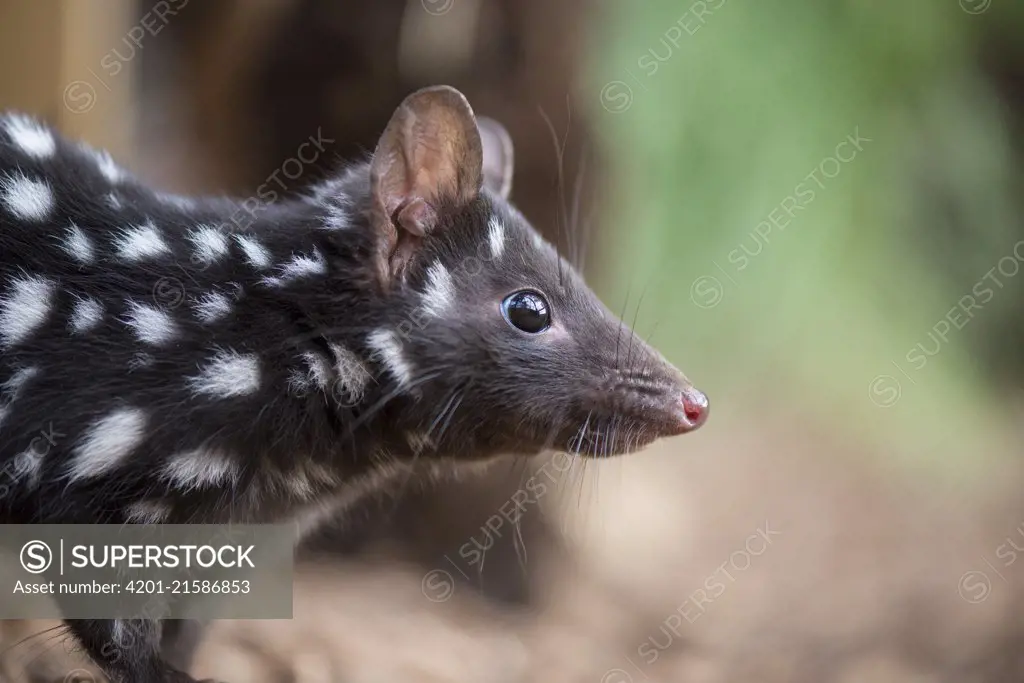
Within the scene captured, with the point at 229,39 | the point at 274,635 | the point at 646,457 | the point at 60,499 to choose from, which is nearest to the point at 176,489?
the point at 60,499

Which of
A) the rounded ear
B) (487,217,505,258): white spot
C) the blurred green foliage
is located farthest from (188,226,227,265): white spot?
the blurred green foliage

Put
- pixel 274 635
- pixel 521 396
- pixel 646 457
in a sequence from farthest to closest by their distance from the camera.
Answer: pixel 646 457
pixel 274 635
pixel 521 396

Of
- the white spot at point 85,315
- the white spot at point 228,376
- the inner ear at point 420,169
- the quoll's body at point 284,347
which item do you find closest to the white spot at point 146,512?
the quoll's body at point 284,347

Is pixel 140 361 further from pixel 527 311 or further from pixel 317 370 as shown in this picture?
pixel 527 311

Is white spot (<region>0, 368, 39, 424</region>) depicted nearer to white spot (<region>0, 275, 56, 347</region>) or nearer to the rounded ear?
white spot (<region>0, 275, 56, 347</region>)

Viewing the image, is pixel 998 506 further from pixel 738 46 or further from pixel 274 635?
pixel 274 635
